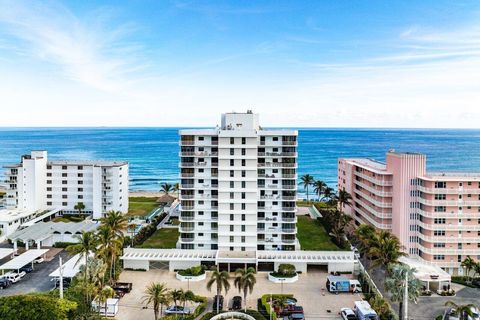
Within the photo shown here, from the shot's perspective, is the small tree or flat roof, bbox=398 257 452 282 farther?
the small tree

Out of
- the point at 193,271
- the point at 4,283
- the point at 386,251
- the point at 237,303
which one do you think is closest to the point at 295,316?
the point at 237,303

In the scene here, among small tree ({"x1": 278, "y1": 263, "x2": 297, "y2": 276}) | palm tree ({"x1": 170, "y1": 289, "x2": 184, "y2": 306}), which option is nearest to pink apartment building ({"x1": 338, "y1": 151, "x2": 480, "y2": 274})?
small tree ({"x1": 278, "y1": 263, "x2": 297, "y2": 276})

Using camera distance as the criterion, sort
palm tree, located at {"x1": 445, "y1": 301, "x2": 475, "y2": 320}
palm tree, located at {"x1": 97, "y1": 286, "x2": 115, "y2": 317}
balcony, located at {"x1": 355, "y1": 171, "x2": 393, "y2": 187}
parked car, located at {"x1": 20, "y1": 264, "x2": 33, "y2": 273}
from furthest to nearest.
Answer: balcony, located at {"x1": 355, "y1": 171, "x2": 393, "y2": 187} → parked car, located at {"x1": 20, "y1": 264, "x2": 33, "y2": 273} → palm tree, located at {"x1": 97, "y1": 286, "x2": 115, "y2": 317} → palm tree, located at {"x1": 445, "y1": 301, "x2": 475, "y2": 320}

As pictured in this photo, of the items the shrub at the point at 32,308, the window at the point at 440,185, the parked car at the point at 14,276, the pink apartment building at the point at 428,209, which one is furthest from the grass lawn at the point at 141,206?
the window at the point at 440,185

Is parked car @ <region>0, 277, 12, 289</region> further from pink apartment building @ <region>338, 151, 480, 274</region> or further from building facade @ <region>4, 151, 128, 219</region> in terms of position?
pink apartment building @ <region>338, 151, 480, 274</region>

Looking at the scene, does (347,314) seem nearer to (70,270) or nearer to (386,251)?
(386,251)

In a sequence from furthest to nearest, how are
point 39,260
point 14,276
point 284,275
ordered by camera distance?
point 39,260
point 284,275
point 14,276
